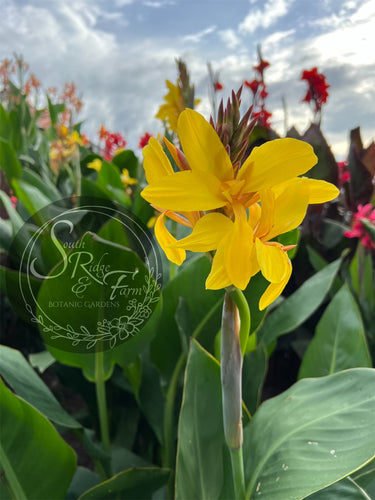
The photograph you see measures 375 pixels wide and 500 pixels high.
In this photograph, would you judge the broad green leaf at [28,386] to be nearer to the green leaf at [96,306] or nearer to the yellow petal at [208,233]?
the green leaf at [96,306]

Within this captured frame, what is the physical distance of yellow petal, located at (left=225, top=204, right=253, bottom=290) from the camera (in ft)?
1.18

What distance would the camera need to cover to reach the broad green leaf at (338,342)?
87 centimetres

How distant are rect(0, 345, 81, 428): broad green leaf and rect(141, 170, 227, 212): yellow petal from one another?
0.53 meters

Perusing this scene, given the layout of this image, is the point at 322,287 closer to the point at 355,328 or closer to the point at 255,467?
the point at 355,328

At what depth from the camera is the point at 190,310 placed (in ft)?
2.90

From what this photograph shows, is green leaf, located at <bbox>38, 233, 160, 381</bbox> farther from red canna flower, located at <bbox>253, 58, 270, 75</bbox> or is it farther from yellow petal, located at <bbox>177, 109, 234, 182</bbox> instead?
red canna flower, located at <bbox>253, 58, 270, 75</bbox>

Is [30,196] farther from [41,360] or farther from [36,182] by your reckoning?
[41,360]

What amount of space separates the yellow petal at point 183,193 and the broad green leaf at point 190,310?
1.50ft

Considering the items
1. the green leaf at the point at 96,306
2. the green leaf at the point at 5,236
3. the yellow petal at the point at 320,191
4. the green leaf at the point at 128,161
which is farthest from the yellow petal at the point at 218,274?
the green leaf at the point at 128,161

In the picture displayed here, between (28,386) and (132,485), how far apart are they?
0.25 m

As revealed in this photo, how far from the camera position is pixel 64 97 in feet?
12.5

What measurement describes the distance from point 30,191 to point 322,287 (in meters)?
0.71

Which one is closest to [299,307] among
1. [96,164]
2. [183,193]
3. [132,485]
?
[132,485]

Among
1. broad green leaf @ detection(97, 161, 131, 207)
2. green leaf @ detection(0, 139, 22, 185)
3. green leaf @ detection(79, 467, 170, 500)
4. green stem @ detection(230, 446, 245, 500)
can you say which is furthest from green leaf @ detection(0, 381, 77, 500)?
green leaf @ detection(0, 139, 22, 185)
